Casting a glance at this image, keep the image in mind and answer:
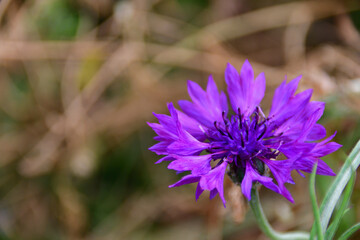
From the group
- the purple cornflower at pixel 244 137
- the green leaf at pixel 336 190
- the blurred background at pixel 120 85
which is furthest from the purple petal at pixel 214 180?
the blurred background at pixel 120 85

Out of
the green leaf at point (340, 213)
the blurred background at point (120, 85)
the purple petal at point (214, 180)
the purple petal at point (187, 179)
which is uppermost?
the blurred background at point (120, 85)

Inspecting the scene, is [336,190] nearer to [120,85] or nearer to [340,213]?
[340,213]

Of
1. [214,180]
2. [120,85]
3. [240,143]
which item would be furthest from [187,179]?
[120,85]

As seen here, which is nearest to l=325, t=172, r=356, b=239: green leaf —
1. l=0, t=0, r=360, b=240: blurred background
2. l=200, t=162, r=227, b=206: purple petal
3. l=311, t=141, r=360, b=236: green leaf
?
l=311, t=141, r=360, b=236: green leaf

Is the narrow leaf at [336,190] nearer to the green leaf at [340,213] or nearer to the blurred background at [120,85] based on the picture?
the green leaf at [340,213]

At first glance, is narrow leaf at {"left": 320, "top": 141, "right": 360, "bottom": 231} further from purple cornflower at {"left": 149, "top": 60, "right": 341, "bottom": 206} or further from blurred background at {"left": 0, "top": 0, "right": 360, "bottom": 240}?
blurred background at {"left": 0, "top": 0, "right": 360, "bottom": 240}

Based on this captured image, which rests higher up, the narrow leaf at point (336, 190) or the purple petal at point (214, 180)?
the purple petal at point (214, 180)

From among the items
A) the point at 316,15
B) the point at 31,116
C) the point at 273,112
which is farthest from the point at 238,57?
the point at 273,112
